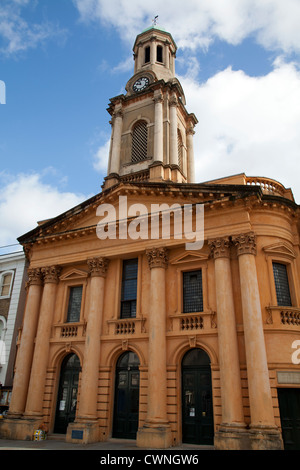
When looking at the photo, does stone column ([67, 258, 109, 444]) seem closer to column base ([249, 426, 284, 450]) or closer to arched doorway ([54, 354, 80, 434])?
arched doorway ([54, 354, 80, 434])

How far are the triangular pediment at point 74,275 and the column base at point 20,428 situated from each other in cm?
712

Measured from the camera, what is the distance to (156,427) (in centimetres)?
1428

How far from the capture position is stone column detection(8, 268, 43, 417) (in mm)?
18047

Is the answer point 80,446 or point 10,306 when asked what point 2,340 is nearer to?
point 10,306

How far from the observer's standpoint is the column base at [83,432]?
15.2 metres

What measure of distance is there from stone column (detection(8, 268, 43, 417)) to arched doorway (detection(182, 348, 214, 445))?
8.50 meters

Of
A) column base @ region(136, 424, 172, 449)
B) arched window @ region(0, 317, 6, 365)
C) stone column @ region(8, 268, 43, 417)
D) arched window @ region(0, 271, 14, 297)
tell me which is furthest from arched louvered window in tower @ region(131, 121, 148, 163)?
column base @ region(136, 424, 172, 449)

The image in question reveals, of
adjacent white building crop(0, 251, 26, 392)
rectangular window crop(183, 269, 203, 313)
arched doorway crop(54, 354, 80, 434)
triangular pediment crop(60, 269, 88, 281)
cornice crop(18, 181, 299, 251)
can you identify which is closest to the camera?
cornice crop(18, 181, 299, 251)

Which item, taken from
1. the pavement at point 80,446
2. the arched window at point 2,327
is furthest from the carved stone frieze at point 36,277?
the pavement at point 80,446

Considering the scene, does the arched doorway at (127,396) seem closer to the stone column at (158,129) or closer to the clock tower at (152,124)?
the clock tower at (152,124)
